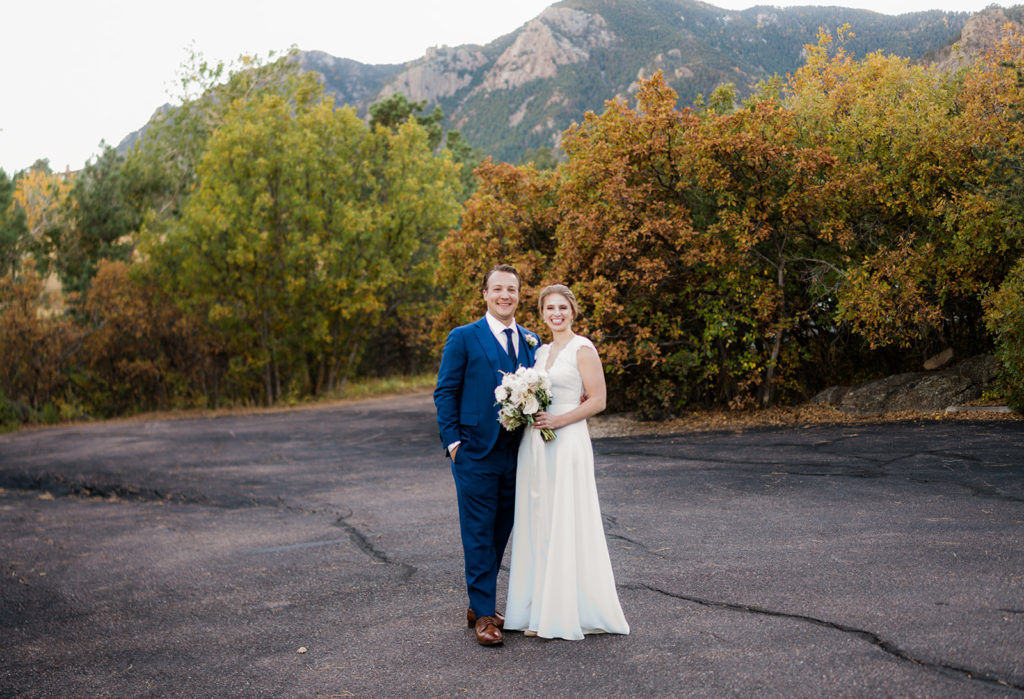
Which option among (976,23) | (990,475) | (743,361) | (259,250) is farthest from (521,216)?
(976,23)

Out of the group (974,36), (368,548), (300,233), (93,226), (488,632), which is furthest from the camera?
(93,226)

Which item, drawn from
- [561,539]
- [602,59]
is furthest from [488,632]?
[602,59]

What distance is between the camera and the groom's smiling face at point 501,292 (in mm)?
4582

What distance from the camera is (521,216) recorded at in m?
15.7

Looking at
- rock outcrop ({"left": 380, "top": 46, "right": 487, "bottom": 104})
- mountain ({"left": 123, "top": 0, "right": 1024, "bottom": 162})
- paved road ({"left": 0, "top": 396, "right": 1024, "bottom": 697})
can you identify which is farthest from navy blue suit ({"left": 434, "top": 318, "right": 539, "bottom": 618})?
rock outcrop ({"left": 380, "top": 46, "right": 487, "bottom": 104})

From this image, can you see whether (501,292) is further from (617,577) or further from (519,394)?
(617,577)

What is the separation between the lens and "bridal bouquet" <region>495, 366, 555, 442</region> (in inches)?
171

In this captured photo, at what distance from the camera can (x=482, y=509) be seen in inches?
178

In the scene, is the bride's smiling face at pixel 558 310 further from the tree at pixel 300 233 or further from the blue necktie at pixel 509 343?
the tree at pixel 300 233

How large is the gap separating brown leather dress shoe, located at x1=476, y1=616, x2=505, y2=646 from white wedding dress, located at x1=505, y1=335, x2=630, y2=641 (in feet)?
0.57

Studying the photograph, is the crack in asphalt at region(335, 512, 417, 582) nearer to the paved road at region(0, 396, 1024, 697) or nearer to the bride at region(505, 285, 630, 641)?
the paved road at region(0, 396, 1024, 697)

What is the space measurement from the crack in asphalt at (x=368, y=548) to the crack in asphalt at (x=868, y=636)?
67.6 inches

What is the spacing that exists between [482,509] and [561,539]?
481mm

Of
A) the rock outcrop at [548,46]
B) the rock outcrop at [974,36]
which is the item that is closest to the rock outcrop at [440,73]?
the rock outcrop at [548,46]
